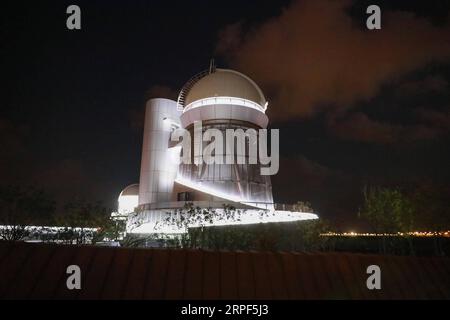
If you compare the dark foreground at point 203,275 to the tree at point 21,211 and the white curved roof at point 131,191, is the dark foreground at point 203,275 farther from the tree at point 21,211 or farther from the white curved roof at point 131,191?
the white curved roof at point 131,191

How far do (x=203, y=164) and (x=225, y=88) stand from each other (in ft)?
36.4

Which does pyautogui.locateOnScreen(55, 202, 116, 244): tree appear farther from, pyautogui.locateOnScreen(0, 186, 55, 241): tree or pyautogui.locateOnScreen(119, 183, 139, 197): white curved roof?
pyautogui.locateOnScreen(119, 183, 139, 197): white curved roof

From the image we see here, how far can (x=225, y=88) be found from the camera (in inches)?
1828

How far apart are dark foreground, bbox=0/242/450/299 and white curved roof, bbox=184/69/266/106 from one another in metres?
38.1

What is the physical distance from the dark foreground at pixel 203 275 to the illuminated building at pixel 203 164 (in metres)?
25.9

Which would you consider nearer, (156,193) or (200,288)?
(200,288)

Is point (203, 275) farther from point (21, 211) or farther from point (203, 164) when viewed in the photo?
point (203, 164)

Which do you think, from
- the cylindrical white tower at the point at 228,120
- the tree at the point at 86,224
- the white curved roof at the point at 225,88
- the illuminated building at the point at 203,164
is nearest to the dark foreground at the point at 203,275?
the tree at the point at 86,224

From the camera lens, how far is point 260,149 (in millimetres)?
47094

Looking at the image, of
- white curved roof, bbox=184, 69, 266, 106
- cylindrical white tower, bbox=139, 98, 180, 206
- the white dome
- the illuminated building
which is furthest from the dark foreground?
the white dome

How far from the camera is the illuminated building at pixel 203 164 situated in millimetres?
40500
